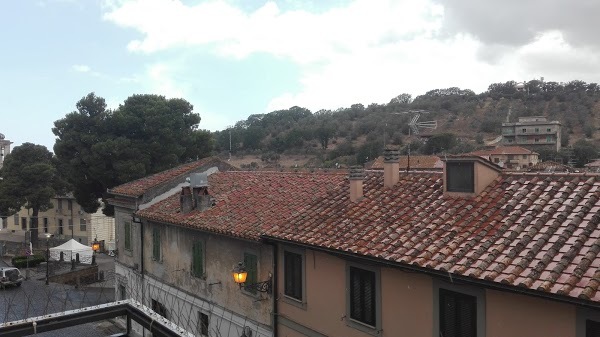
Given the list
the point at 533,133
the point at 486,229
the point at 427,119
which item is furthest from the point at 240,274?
the point at 533,133

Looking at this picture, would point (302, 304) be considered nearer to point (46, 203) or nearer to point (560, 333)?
point (560, 333)

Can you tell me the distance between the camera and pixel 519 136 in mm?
70312

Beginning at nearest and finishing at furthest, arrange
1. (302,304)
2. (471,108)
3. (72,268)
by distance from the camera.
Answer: (302,304)
(72,268)
(471,108)

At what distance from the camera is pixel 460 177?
10.4 m

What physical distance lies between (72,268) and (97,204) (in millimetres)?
4757

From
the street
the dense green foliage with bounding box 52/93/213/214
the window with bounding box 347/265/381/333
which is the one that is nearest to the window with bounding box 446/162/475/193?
the window with bounding box 347/265/381/333

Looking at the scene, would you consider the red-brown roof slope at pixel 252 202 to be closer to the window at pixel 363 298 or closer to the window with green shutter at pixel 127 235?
the window with green shutter at pixel 127 235

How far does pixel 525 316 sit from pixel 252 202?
939 cm

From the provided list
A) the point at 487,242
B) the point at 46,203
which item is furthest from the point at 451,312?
the point at 46,203

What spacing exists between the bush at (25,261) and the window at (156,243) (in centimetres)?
2229

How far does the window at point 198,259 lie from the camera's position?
15.5 meters

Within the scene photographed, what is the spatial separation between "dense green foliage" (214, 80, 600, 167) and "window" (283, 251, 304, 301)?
113ft

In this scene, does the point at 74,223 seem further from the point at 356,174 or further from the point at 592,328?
the point at 592,328

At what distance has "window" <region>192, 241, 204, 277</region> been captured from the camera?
50.8 ft
